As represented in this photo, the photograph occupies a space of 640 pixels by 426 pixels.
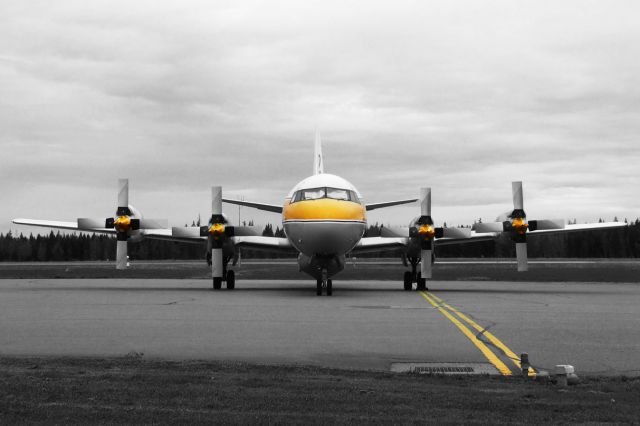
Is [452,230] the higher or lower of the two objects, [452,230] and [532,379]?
the higher

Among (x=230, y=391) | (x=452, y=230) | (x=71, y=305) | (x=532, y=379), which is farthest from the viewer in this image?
(x=452, y=230)

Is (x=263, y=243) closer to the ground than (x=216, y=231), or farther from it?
closer to the ground

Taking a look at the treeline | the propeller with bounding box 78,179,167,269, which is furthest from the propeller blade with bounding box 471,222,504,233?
the treeline

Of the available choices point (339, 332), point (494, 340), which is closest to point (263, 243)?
point (339, 332)

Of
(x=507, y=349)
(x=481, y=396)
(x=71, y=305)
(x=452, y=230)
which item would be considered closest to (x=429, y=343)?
(x=507, y=349)

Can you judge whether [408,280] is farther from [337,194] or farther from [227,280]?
[227,280]

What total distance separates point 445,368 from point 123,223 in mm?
23030

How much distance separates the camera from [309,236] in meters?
24.9

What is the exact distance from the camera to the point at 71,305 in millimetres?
19016

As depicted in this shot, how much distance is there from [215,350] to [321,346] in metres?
1.65

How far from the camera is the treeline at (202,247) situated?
120 metres

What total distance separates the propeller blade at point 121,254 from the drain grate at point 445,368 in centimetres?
2180

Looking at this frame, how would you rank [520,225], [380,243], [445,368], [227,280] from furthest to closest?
[380,243] < [227,280] < [520,225] < [445,368]

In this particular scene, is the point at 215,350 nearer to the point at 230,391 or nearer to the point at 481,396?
the point at 230,391
